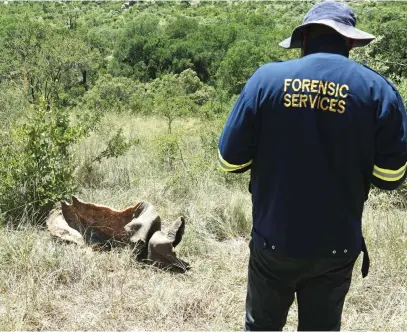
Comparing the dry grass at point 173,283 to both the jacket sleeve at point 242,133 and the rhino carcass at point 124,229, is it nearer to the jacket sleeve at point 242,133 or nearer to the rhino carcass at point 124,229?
the rhino carcass at point 124,229

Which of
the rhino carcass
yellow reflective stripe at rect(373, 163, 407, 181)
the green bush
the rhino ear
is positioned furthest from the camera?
the green bush

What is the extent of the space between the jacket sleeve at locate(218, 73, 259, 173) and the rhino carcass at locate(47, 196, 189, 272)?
164 centimetres

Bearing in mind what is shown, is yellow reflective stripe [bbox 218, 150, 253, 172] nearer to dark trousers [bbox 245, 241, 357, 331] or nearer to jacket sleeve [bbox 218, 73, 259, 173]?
jacket sleeve [bbox 218, 73, 259, 173]

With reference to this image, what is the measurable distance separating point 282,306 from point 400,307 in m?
1.26

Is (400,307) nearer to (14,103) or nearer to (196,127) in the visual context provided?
(196,127)

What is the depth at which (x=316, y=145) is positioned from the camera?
1.77 m

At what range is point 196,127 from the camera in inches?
286

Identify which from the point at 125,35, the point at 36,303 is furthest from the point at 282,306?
the point at 125,35

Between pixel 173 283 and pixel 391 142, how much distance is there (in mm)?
1928

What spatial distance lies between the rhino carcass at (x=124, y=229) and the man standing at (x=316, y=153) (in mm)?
1562

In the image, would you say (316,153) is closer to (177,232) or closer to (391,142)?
(391,142)

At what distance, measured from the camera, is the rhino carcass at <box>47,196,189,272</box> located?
3.48m

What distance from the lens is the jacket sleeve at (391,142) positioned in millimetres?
1757

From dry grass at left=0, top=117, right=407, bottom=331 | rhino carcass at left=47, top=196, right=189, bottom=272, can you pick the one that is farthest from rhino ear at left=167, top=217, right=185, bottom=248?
dry grass at left=0, top=117, right=407, bottom=331
